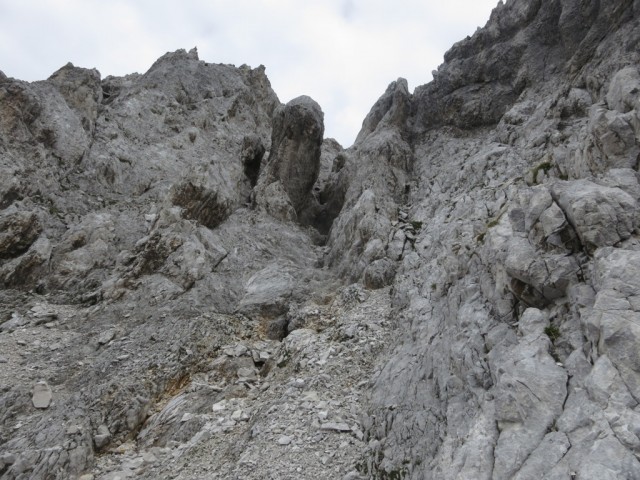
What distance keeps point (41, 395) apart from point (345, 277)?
1853 cm

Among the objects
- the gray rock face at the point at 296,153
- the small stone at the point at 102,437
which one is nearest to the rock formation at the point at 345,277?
the small stone at the point at 102,437

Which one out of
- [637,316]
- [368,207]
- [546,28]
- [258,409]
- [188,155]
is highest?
[546,28]

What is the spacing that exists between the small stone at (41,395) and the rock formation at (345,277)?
0.09 metres

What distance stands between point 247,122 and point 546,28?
3416 cm

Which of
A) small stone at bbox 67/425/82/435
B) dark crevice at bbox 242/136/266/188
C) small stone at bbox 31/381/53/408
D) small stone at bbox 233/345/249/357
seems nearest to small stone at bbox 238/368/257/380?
small stone at bbox 233/345/249/357

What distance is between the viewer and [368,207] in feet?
108

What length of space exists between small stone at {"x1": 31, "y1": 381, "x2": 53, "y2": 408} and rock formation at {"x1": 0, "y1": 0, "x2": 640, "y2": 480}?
89mm

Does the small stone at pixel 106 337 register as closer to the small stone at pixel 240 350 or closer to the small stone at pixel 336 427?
the small stone at pixel 240 350

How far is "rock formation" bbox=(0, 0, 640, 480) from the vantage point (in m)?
12.2

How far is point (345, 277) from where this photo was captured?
29516 mm

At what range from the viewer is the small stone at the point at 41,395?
19.9m

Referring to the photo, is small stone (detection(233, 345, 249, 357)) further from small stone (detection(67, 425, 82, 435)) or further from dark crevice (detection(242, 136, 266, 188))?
dark crevice (detection(242, 136, 266, 188))

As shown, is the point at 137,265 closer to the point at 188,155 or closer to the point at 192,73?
the point at 188,155

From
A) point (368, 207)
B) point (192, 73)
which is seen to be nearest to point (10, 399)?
point (368, 207)
